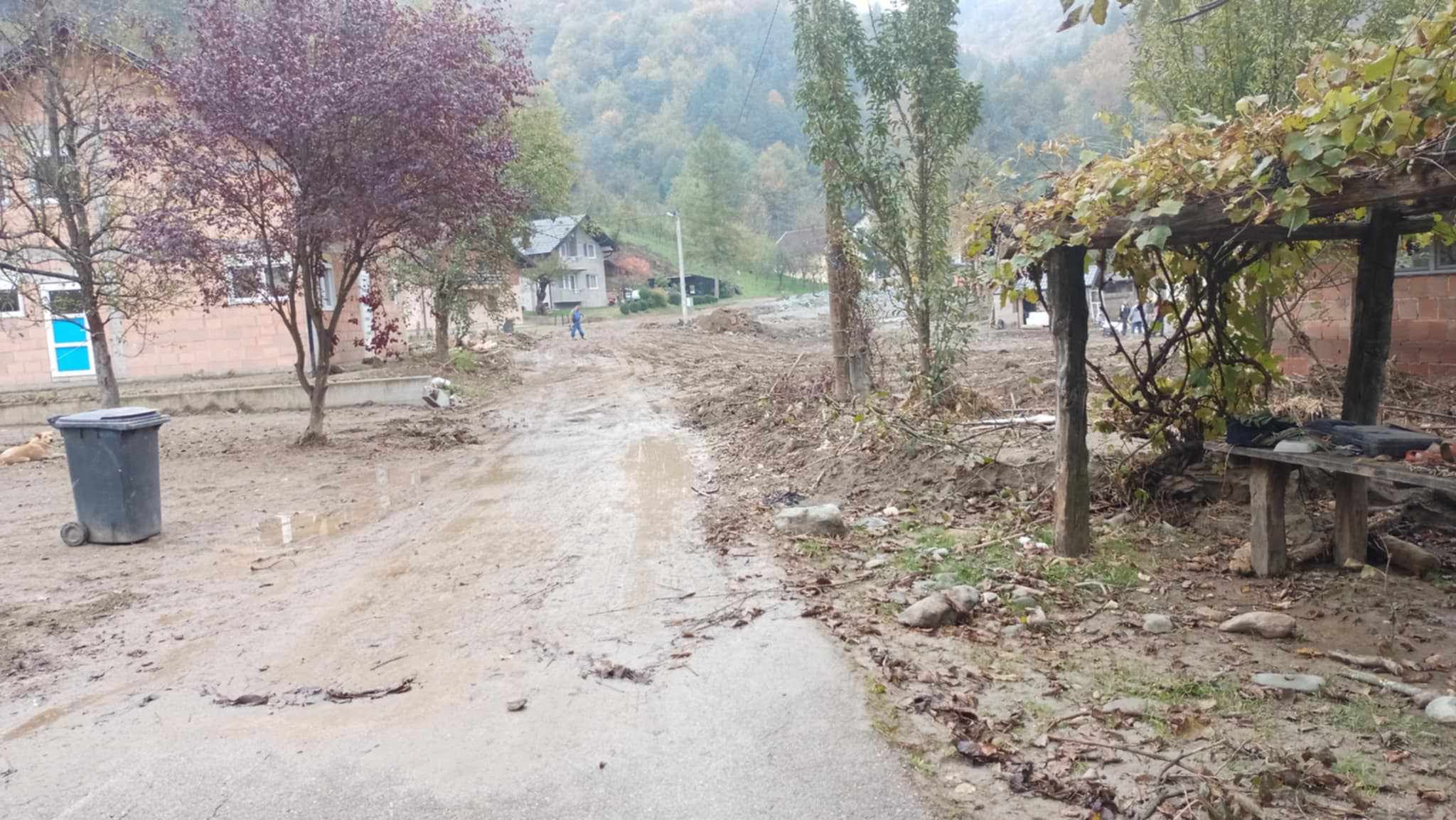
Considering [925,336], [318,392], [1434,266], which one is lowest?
[318,392]

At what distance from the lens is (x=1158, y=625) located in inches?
204

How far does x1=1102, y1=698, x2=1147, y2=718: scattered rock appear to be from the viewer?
4.11 metres

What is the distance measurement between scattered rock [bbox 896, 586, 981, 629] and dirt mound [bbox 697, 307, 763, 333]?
32.5 meters

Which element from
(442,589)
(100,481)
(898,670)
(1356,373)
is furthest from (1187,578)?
(100,481)

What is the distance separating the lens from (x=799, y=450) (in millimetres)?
10516

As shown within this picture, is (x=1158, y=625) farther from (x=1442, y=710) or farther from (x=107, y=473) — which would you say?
(x=107, y=473)

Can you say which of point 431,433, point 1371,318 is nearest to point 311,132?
point 431,433

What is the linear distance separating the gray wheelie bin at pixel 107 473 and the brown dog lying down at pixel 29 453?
20.0ft

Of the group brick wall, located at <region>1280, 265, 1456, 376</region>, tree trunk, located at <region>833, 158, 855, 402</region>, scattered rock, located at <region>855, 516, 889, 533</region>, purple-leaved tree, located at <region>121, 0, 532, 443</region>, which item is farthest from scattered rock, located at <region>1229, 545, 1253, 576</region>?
purple-leaved tree, located at <region>121, 0, 532, 443</region>

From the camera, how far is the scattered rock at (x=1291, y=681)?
14.0 ft

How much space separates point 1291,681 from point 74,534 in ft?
30.8

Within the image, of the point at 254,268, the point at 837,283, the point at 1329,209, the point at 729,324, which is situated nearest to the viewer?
the point at 1329,209

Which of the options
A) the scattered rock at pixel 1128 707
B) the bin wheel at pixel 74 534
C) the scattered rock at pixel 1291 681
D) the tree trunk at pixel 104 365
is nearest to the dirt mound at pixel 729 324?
the tree trunk at pixel 104 365

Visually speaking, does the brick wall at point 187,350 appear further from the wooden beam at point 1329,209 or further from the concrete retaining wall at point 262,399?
the wooden beam at point 1329,209
